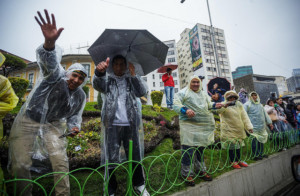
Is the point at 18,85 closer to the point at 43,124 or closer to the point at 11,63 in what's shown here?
the point at 11,63

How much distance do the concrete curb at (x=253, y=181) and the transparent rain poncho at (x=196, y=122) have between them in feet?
2.08

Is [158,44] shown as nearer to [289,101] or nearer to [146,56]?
[146,56]

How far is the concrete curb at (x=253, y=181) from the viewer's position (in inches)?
86.1

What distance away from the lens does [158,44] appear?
2.21 meters

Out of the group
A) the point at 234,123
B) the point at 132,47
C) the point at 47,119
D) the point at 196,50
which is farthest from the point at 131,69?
the point at 196,50

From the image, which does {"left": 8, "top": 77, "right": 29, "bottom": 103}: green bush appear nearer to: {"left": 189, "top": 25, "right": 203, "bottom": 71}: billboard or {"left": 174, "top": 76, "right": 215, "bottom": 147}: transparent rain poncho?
{"left": 174, "top": 76, "right": 215, "bottom": 147}: transparent rain poncho

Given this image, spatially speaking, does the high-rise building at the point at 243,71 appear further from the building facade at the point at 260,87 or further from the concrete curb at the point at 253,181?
the concrete curb at the point at 253,181

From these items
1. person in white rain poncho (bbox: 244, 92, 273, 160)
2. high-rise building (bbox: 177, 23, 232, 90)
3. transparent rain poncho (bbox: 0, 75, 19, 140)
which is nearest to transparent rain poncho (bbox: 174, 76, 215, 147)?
person in white rain poncho (bbox: 244, 92, 273, 160)

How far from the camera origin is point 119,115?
191 cm

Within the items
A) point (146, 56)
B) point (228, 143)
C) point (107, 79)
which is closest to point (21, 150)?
point (107, 79)

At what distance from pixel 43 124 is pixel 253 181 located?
3.69 m

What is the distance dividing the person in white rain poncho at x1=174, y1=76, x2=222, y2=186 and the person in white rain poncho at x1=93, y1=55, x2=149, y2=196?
80cm

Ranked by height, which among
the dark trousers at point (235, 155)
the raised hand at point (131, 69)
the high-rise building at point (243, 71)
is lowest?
the dark trousers at point (235, 155)

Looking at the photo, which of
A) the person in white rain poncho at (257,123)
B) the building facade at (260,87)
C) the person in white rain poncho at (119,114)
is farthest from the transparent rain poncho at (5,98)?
the building facade at (260,87)
